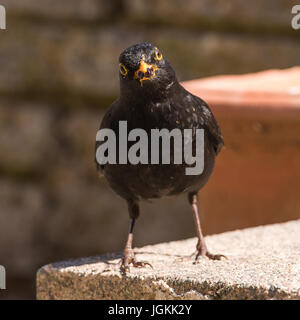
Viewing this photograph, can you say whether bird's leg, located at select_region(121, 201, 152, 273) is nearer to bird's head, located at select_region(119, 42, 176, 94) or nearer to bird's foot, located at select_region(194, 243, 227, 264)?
bird's foot, located at select_region(194, 243, 227, 264)

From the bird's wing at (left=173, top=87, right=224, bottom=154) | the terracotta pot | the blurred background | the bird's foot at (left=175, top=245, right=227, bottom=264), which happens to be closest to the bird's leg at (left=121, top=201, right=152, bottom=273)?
the bird's foot at (left=175, top=245, right=227, bottom=264)

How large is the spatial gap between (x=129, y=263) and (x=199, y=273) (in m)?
0.33

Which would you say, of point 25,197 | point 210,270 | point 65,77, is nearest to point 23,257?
point 25,197

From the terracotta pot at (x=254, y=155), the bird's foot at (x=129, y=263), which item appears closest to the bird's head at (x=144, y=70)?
the bird's foot at (x=129, y=263)

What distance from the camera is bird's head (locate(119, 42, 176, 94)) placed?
228cm

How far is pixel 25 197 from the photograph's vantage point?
5.37m

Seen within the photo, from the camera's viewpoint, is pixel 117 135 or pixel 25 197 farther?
pixel 25 197

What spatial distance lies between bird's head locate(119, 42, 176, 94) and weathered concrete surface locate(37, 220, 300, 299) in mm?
633

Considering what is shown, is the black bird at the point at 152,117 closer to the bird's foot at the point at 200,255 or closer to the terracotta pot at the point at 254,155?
the bird's foot at the point at 200,255

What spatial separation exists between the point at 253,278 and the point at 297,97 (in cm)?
127

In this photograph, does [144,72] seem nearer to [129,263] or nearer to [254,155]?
[129,263]

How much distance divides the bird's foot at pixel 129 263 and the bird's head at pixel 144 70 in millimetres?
620

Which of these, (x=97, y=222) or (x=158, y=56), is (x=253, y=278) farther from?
(x=97, y=222)

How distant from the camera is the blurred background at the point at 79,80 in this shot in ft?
17.0
